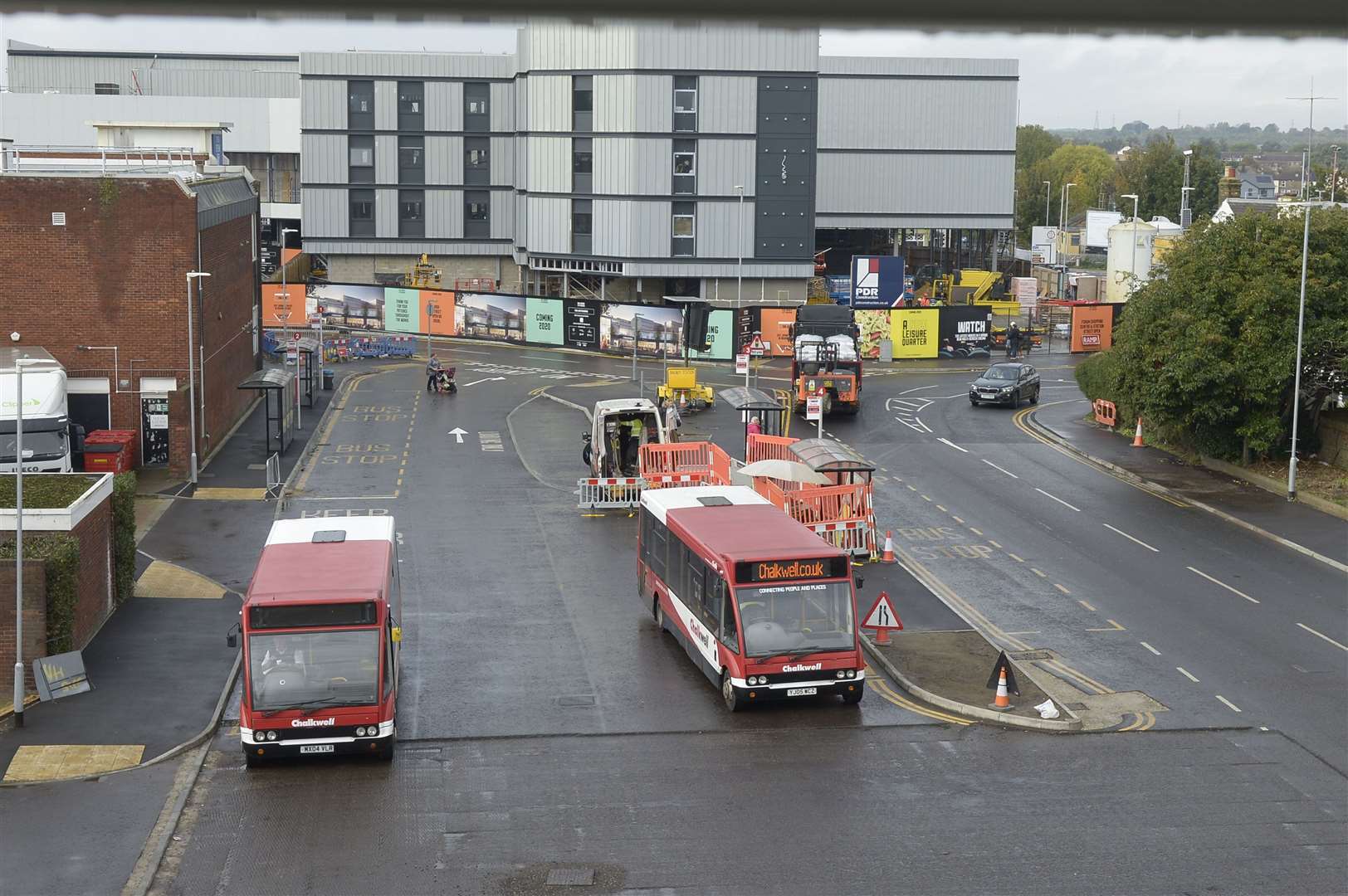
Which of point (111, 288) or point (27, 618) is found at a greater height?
point (111, 288)

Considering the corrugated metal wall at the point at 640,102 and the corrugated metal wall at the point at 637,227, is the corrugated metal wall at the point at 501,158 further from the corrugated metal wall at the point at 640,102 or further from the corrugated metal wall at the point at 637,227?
the corrugated metal wall at the point at 640,102

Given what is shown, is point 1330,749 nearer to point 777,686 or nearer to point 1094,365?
point 777,686

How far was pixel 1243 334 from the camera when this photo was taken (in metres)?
41.5

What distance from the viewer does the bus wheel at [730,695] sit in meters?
22.2

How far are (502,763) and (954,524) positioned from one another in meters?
18.3

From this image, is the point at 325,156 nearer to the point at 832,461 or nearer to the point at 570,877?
the point at 832,461

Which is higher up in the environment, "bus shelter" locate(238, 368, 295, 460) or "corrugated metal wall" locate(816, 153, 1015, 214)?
"corrugated metal wall" locate(816, 153, 1015, 214)

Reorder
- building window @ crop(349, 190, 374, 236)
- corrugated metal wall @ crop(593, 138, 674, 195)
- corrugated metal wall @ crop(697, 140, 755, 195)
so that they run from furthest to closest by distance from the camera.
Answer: building window @ crop(349, 190, 374, 236) → corrugated metal wall @ crop(593, 138, 674, 195) → corrugated metal wall @ crop(697, 140, 755, 195)

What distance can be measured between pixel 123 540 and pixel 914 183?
244ft

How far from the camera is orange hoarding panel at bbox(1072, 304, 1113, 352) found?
3046 inches

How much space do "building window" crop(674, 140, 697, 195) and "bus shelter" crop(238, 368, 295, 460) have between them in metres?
33.5

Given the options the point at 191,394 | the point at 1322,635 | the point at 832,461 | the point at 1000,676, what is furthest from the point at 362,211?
the point at 1000,676

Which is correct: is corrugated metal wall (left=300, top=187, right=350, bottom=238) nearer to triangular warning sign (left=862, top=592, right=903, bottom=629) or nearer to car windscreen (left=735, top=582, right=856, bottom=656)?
triangular warning sign (left=862, top=592, right=903, bottom=629)

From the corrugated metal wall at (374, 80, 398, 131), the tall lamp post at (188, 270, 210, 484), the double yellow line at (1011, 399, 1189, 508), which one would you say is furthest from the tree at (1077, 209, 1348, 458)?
the corrugated metal wall at (374, 80, 398, 131)
